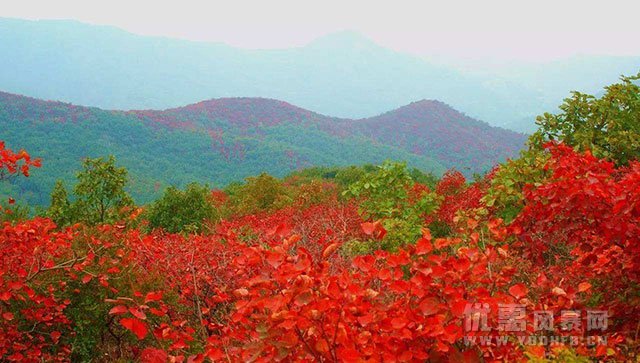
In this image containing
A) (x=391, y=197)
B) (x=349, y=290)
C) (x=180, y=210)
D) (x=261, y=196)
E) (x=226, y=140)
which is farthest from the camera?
→ (x=226, y=140)

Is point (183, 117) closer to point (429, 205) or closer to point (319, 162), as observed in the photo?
point (319, 162)

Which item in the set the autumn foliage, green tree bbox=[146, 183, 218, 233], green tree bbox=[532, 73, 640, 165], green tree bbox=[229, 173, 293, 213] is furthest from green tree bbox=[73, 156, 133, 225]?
green tree bbox=[532, 73, 640, 165]

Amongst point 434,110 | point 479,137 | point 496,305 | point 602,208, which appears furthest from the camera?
point 434,110

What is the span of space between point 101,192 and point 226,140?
5982 centimetres

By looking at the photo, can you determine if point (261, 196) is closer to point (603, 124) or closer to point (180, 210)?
point (180, 210)

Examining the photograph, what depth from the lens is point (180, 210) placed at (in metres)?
15.9

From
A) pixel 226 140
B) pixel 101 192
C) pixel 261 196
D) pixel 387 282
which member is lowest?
pixel 226 140

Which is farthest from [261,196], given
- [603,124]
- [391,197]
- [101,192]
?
[603,124]

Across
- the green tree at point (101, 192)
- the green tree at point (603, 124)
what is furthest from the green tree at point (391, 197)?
the green tree at point (101, 192)

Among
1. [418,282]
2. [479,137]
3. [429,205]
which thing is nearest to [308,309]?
[418,282]

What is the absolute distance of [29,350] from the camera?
19.3 feet

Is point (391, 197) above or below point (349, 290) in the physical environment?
below

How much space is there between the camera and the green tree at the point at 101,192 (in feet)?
41.1

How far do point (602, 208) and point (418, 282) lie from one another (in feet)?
6.73
